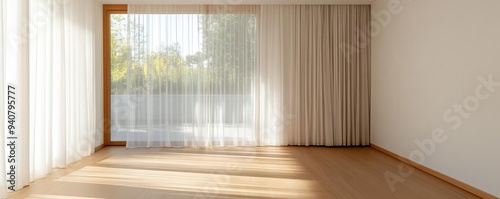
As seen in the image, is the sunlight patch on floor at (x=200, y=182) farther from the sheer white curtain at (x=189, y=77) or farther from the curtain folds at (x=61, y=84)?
the sheer white curtain at (x=189, y=77)

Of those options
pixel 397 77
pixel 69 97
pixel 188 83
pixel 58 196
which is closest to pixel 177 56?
pixel 188 83

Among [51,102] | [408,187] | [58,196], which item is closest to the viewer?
[58,196]

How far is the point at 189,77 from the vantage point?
4910mm

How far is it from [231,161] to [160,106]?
5.20ft

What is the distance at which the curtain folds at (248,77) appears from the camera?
16.0ft

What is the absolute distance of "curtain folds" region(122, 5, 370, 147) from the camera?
4891 millimetres

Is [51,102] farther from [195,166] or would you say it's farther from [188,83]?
[188,83]

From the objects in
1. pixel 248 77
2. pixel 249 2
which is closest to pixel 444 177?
pixel 248 77

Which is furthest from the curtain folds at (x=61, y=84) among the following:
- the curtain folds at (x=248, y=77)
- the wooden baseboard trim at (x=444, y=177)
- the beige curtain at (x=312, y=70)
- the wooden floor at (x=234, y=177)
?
the wooden baseboard trim at (x=444, y=177)

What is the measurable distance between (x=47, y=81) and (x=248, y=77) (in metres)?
2.63

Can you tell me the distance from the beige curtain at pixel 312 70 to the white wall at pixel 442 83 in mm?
368

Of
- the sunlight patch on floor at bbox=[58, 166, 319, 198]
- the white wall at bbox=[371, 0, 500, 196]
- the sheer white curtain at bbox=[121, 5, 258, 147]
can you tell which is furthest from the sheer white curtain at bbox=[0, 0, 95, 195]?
the white wall at bbox=[371, 0, 500, 196]

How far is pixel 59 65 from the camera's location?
348 centimetres

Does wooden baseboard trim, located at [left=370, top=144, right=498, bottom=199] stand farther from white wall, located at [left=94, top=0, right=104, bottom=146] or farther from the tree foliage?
white wall, located at [left=94, top=0, right=104, bottom=146]
